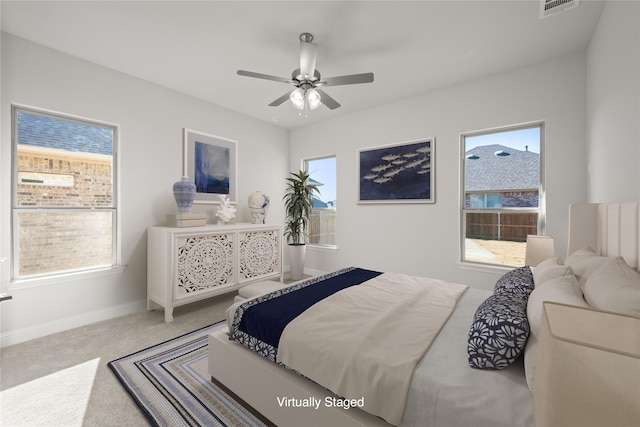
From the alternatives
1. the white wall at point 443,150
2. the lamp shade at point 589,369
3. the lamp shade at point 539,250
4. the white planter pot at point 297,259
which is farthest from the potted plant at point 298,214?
the lamp shade at point 589,369

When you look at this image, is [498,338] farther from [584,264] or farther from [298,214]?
[298,214]

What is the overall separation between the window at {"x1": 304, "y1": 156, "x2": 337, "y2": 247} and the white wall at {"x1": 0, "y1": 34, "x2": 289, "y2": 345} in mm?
1364

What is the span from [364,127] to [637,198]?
318cm

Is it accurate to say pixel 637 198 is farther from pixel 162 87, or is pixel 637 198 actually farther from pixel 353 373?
pixel 162 87

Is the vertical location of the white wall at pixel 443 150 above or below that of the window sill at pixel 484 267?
above

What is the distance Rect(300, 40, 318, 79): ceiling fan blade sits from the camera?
231 centimetres

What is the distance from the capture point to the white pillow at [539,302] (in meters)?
0.96

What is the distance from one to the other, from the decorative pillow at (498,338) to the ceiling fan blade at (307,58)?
2226mm

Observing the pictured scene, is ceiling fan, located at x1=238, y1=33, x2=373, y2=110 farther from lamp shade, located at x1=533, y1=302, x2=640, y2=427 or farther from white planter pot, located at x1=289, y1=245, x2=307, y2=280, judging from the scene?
white planter pot, located at x1=289, y1=245, x2=307, y2=280

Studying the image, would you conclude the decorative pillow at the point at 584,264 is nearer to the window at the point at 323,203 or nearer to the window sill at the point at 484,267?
the window sill at the point at 484,267

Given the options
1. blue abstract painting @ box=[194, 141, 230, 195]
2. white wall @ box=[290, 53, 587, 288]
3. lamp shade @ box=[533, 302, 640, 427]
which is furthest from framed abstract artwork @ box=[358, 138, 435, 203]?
lamp shade @ box=[533, 302, 640, 427]

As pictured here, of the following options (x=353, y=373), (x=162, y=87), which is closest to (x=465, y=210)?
(x=353, y=373)

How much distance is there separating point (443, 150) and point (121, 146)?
3921 mm

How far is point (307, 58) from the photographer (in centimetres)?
233
